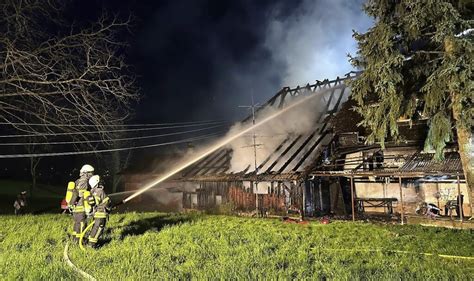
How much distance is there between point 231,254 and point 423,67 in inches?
382

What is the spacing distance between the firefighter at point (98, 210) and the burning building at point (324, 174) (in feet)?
39.0

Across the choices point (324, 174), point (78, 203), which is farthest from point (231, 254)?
point (324, 174)

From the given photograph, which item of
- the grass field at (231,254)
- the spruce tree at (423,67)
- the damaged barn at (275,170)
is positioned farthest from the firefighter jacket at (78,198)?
the damaged barn at (275,170)

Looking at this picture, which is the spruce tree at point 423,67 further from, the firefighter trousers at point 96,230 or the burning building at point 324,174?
the firefighter trousers at point 96,230

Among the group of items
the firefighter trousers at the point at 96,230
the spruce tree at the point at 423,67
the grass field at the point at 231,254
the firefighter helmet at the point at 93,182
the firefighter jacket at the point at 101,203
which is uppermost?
the spruce tree at the point at 423,67

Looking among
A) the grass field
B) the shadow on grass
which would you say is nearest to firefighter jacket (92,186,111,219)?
the grass field

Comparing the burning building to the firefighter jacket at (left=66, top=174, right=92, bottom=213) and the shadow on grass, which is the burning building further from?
the firefighter jacket at (left=66, top=174, right=92, bottom=213)

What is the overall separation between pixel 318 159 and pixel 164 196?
1461cm

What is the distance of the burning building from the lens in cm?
1922

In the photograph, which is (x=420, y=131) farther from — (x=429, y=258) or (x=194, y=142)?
(x=194, y=142)

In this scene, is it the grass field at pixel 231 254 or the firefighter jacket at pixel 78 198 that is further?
the firefighter jacket at pixel 78 198

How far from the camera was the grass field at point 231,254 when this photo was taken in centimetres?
675

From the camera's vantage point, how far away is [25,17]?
12.1 metres

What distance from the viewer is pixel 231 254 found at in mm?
8633
